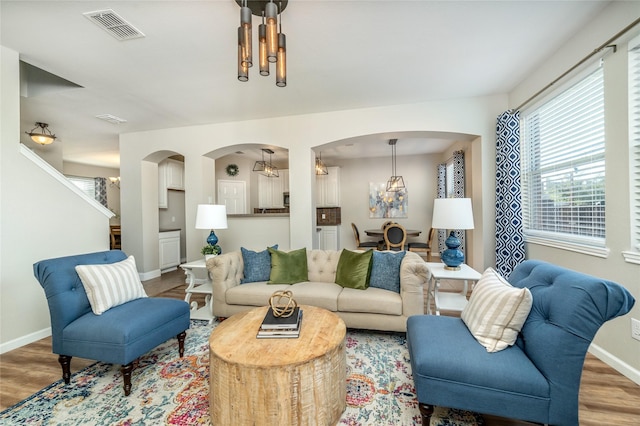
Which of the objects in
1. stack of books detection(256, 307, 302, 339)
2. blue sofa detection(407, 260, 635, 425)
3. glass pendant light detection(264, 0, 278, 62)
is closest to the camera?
blue sofa detection(407, 260, 635, 425)

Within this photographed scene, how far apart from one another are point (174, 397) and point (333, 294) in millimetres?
1417

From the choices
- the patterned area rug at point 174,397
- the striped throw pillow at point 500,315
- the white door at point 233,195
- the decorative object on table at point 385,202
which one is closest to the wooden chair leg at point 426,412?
Result: the patterned area rug at point 174,397

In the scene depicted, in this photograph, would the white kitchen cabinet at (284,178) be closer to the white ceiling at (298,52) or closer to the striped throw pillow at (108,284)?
the white ceiling at (298,52)

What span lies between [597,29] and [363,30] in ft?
5.95

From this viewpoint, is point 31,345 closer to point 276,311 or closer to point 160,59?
point 276,311

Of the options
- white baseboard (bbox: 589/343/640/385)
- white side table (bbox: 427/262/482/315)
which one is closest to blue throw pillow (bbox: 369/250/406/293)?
white side table (bbox: 427/262/482/315)

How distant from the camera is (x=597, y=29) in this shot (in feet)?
6.98

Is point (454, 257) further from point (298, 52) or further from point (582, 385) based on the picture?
point (298, 52)

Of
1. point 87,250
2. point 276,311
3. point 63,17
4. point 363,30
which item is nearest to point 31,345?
point 87,250

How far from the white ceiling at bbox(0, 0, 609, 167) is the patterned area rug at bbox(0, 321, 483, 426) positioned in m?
2.65

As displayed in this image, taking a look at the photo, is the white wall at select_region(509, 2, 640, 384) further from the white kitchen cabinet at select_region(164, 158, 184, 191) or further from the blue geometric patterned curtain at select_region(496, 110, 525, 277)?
the white kitchen cabinet at select_region(164, 158, 184, 191)

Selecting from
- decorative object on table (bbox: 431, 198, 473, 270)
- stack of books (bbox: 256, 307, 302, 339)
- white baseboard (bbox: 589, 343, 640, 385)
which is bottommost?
white baseboard (bbox: 589, 343, 640, 385)

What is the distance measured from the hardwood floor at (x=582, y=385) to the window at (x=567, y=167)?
97cm

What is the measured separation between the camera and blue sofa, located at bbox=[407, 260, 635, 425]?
1.19 metres
